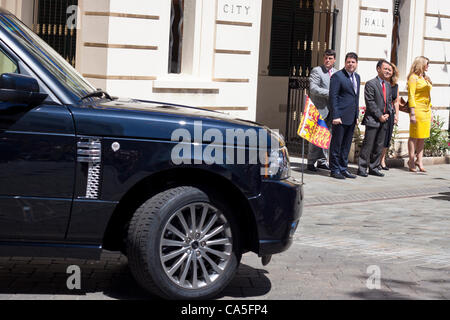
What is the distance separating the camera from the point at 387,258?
26.6 ft

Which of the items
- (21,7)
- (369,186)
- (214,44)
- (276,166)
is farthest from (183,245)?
(21,7)

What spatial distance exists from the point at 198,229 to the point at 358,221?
4564mm

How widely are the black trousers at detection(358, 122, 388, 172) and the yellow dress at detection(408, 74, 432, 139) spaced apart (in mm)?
1195

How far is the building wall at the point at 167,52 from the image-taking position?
528 inches

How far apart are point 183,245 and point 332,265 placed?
2.06 m

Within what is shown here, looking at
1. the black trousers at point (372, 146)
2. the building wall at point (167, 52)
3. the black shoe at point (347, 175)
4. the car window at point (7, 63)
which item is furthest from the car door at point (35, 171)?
the black trousers at point (372, 146)

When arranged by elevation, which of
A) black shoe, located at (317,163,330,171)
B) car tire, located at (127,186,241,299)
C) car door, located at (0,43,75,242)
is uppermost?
car door, located at (0,43,75,242)

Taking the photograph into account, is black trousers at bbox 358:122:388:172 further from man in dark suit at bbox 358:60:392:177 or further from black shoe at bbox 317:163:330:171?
black shoe at bbox 317:163:330:171

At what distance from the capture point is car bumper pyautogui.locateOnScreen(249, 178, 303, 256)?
6.18 meters

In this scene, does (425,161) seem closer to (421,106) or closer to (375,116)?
(421,106)

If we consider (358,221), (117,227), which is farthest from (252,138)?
(358,221)

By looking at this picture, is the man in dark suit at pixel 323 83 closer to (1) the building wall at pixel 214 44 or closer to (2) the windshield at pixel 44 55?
(1) the building wall at pixel 214 44

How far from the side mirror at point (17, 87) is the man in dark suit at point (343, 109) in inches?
341

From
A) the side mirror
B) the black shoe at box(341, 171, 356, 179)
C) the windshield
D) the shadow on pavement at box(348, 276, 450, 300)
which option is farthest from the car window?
the black shoe at box(341, 171, 356, 179)
